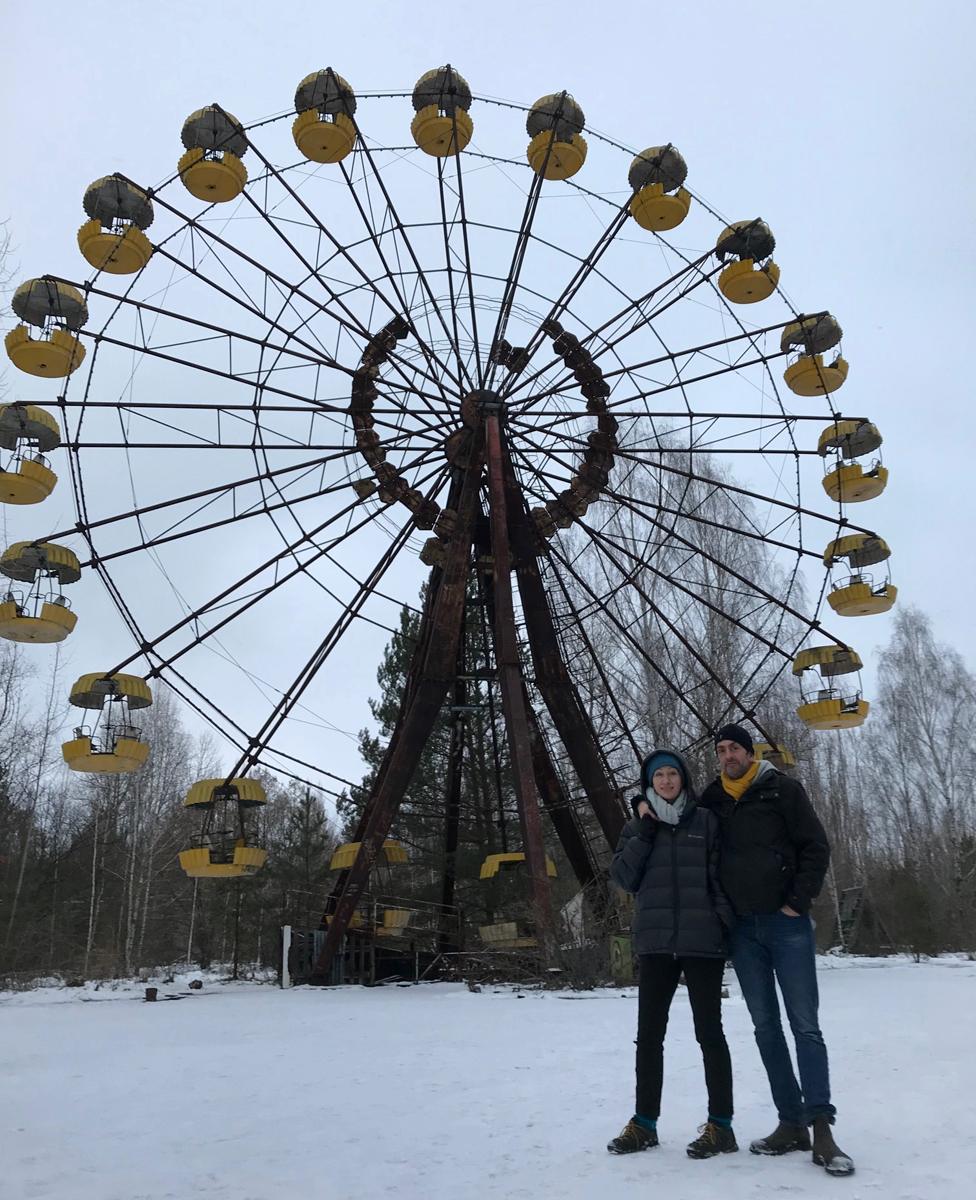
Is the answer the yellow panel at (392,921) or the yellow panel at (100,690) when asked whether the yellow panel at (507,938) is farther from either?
the yellow panel at (100,690)

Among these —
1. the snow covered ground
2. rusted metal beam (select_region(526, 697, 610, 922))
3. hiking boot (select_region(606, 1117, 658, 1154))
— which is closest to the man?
the snow covered ground

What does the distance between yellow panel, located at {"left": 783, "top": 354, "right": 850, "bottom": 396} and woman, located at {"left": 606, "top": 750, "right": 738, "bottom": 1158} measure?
45.2 ft

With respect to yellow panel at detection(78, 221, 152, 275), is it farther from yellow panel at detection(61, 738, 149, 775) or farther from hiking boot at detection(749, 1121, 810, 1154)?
hiking boot at detection(749, 1121, 810, 1154)

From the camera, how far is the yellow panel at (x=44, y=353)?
46.3 ft

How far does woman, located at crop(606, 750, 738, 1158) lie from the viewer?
3818 mm

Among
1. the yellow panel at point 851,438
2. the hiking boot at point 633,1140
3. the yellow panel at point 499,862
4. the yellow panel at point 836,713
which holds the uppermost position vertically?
the yellow panel at point 851,438

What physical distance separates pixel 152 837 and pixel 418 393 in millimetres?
19895

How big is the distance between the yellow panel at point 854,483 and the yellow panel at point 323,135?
993cm

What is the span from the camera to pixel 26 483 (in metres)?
13.5

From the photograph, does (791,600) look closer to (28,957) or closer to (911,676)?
(911,676)

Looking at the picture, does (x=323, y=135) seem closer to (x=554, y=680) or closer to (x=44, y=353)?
(x=44, y=353)

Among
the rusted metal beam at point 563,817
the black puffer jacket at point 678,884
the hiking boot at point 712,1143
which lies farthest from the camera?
the rusted metal beam at point 563,817

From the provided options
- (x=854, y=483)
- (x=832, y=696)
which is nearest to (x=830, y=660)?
(x=832, y=696)

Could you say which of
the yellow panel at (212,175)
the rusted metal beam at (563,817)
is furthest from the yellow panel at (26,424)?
the rusted metal beam at (563,817)
